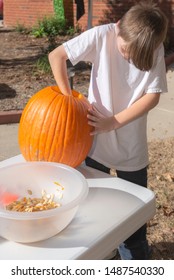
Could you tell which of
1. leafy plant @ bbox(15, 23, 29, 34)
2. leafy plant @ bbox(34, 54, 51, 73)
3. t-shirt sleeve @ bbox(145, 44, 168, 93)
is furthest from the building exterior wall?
t-shirt sleeve @ bbox(145, 44, 168, 93)

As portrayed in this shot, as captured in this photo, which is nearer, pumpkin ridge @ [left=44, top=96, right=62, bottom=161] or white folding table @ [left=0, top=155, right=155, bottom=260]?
white folding table @ [left=0, top=155, right=155, bottom=260]

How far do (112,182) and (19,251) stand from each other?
0.52 meters

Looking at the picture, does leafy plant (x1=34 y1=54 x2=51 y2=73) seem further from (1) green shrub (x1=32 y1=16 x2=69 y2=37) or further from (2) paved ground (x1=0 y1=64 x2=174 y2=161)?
(1) green shrub (x1=32 y1=16 x2=69 y2=37)

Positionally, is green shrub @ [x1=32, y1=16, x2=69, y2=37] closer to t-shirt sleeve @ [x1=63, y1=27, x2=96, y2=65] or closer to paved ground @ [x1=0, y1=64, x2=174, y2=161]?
paved ground @ [x1=0, y1=64, x2=174, y2=161]

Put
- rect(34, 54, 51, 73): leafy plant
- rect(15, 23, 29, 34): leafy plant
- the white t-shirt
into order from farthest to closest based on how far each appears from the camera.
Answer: rect(15, 23, 29, 34): leafy plant, rect(34, 54, 51, 73): leafy plant, the white t-shirt

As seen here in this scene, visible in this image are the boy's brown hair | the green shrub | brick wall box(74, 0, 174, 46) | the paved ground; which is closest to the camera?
the boy's brown hair

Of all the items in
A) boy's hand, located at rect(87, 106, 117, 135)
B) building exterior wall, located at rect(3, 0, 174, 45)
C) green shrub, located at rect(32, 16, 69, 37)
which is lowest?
green shrub, located at rect(32, 16, 69, 37)

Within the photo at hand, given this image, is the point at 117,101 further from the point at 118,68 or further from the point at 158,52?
the point at 158,52

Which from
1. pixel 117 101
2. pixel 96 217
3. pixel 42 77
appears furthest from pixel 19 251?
A: pixel 42 77

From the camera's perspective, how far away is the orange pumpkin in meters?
1.59

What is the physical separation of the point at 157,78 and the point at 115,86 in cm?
22

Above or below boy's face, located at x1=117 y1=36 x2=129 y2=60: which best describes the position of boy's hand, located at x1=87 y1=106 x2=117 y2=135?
below

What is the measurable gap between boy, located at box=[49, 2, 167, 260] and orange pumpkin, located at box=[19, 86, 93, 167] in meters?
0.07
